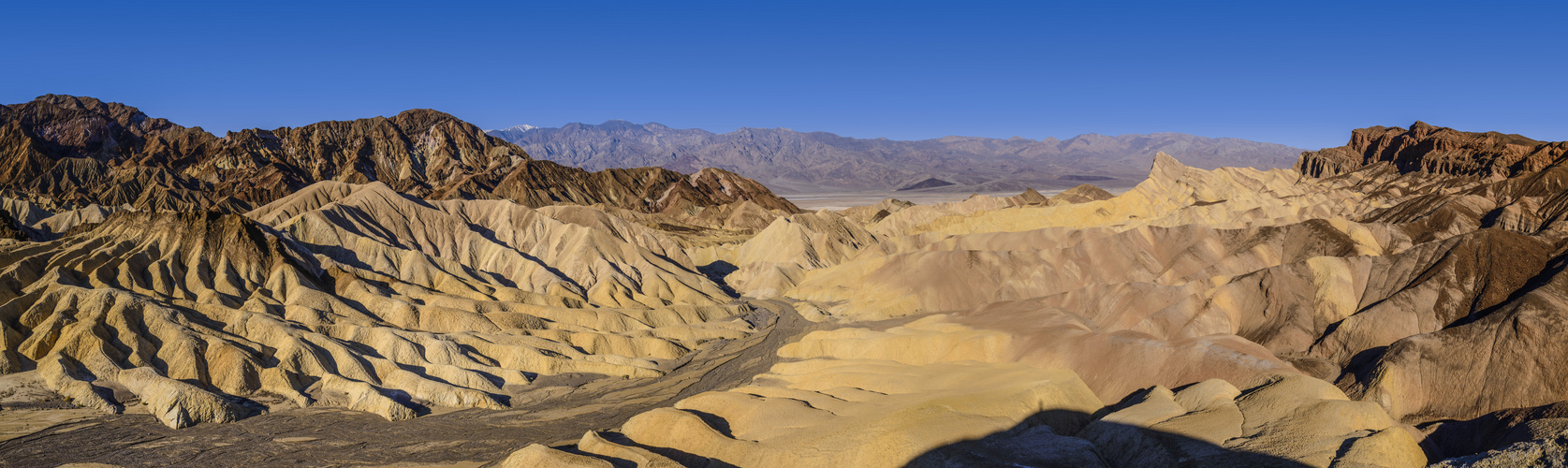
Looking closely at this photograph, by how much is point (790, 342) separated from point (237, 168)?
157 m

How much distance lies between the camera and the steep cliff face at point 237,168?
14462 centimetres

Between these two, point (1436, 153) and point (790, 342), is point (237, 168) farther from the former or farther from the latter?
point (1436, 153)

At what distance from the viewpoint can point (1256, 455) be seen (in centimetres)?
2514

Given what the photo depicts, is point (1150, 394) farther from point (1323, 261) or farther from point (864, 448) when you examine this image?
point (1323, 261)

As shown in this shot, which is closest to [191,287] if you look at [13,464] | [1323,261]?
[13,464]

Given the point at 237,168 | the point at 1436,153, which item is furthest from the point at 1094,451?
the point at 237,168

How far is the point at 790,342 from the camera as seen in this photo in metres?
55.8

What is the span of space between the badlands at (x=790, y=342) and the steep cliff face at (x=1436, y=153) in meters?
1.86

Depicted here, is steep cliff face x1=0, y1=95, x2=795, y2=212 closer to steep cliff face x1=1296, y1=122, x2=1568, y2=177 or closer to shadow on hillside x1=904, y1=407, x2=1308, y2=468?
steep cliff face x1=1296, y1=122, x2=1568, y2=177

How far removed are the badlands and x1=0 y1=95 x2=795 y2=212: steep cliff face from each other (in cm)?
7224

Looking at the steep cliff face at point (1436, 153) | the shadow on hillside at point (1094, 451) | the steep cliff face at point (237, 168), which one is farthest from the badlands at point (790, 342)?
the steep cliff face at point (237, 168)

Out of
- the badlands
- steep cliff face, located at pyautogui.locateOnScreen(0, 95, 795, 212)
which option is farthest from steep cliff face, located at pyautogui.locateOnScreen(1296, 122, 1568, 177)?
steep cliff face, located at pyautogui.locateOnScreen(0, 95, 795, 212)

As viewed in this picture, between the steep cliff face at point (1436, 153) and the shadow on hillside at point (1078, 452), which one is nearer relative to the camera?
the shadow on hillside at point (1078, 452)

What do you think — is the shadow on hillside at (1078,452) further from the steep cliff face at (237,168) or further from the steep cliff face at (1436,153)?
the steep cliff face at (237,168)
